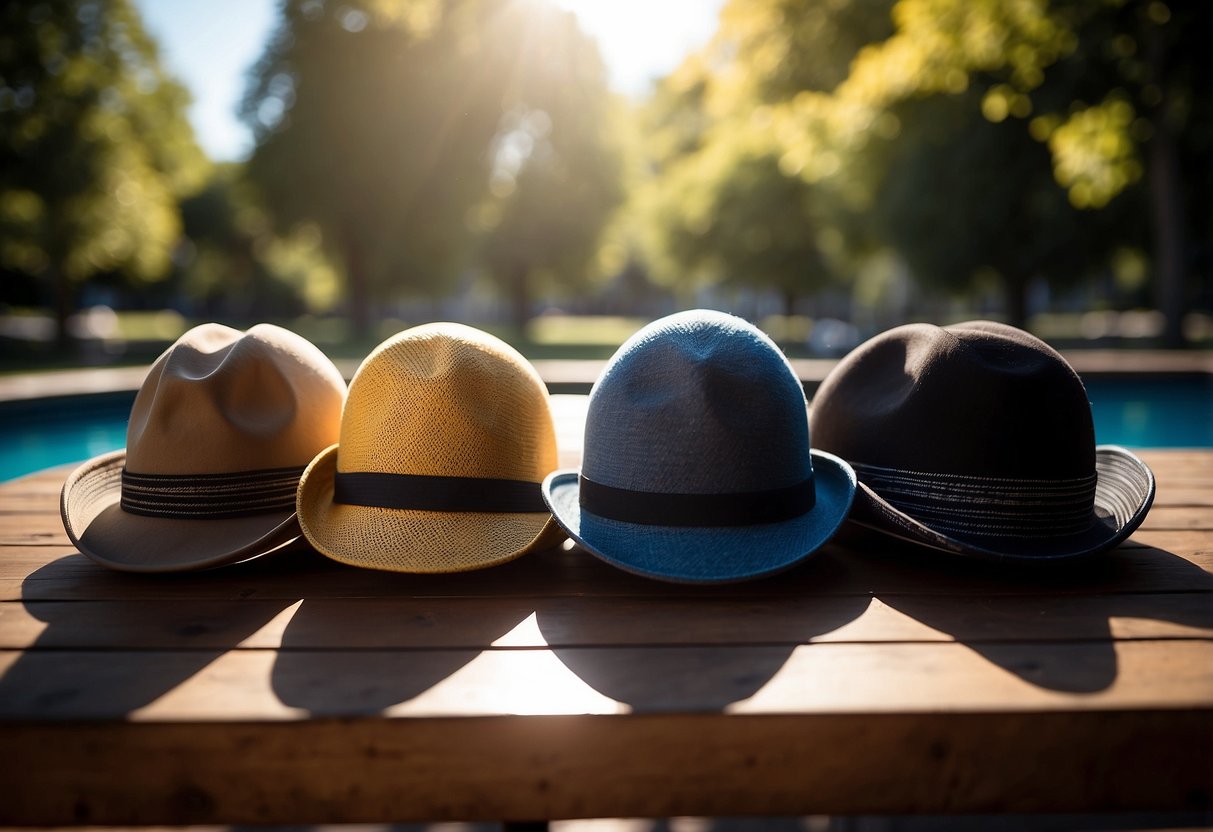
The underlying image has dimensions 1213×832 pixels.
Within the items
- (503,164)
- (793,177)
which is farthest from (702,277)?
(503,164)

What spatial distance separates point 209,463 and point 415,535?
0.56 metres

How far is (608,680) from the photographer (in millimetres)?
1279

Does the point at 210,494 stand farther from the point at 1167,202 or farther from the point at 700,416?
the point at 1167,202

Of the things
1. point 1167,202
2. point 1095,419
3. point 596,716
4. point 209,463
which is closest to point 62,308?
point 209,463

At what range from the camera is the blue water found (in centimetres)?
614

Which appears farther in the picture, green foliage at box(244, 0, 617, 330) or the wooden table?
green foliage at box(244, 0, 617, 330)

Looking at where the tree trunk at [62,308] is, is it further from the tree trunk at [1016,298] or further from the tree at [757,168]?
the tree trunk at [1016,298]

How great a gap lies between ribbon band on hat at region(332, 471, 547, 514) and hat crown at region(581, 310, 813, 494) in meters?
0.23

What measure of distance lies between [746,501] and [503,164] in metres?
24.9

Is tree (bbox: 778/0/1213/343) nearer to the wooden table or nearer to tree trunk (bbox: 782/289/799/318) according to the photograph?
tree trunk (bbox: 782/289/799/318)

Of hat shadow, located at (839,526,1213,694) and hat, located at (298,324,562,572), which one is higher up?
hat, located at (298,324,562,572)

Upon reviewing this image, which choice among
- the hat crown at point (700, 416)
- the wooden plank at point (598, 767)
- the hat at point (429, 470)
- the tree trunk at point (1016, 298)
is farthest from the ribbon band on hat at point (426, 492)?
the tree trunk at point (1016, 298)

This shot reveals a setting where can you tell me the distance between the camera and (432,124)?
1911 centimetres

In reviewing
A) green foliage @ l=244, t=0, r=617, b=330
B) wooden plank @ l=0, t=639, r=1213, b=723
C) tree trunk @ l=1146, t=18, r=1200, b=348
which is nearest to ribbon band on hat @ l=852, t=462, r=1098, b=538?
wooden plank @ l=0, t=639, r=1213, b=723
